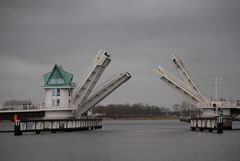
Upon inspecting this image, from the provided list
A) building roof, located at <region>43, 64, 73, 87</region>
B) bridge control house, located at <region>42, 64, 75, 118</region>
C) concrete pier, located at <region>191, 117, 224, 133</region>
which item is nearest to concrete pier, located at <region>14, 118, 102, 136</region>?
bridge control house, located at <region>42, 64, 75, 118</region>

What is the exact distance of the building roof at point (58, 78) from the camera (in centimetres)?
6095

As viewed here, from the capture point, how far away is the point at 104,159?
31.0 metres

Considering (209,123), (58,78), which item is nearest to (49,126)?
(58,78)

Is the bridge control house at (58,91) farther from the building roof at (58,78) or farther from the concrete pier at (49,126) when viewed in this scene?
the concrete pier at (49,126)

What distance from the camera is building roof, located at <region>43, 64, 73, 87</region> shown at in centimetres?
6095

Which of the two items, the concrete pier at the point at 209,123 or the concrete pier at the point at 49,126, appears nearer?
the concrete pier at the point at 209,123

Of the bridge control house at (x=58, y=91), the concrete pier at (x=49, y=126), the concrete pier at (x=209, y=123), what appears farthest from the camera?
the bridge control house at (x=58, y=91)

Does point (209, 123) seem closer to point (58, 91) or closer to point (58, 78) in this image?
point (58, 91)

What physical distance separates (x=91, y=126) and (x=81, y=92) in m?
10.2

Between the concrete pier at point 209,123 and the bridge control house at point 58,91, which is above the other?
the bridge control house at point 58,91

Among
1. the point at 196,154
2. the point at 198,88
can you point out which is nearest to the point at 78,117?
the point at 198,88

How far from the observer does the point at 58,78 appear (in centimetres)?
6134

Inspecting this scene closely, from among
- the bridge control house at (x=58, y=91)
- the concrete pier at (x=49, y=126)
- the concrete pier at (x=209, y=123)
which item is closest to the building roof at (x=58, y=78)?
the bridge control house at (x=58, y=91)

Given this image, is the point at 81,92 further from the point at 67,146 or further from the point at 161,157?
the point at 161,157
